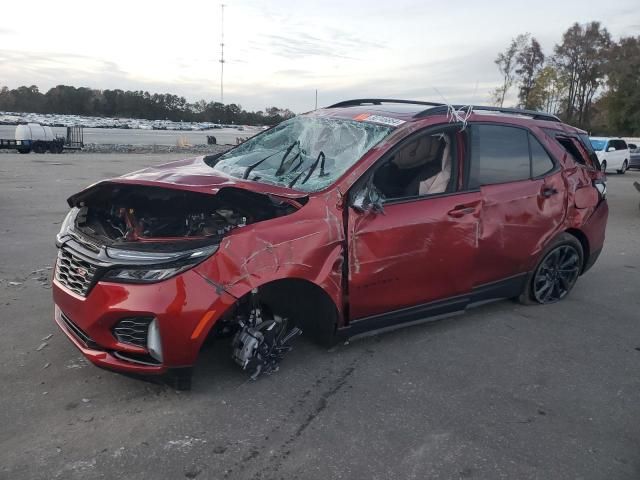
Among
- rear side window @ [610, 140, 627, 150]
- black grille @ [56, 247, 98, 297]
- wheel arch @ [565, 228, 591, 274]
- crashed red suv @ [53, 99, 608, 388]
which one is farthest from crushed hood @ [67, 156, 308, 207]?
rear side window @ [610, 140, 627, 150]

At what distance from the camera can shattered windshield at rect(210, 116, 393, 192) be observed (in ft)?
13.0

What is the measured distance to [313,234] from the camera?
138 inches

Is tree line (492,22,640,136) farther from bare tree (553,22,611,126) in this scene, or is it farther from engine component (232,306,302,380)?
engine component (232,306,302,380)

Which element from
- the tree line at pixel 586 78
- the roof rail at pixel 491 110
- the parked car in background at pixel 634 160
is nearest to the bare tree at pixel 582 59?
the tree line at pixel 586 78

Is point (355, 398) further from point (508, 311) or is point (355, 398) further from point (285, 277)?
point (508, 311)

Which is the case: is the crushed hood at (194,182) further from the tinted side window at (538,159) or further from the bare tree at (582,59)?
the bare tree at (582,59)

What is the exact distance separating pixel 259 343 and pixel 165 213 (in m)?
1.18

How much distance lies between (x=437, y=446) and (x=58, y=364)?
8.51 ft

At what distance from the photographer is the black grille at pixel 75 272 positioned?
3263 mm

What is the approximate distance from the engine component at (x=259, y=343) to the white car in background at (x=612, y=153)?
26.8 metres

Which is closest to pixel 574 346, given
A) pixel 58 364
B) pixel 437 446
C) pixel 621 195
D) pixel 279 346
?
pixel 437 446

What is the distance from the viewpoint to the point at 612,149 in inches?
1073

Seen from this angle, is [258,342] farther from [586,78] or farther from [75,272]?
[586,78]

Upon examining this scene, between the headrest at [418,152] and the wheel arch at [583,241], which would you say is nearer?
the headrest at [418,152]
